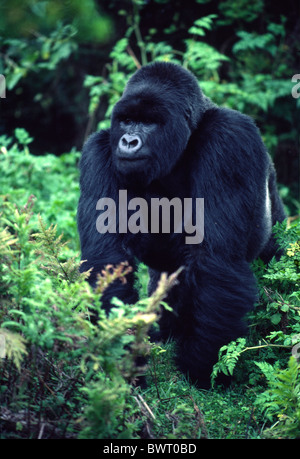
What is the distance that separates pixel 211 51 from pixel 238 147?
299cm

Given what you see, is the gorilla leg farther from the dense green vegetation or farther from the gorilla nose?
the gorilla nose

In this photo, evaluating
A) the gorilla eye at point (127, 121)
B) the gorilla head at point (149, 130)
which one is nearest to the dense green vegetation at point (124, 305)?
the gorilla head at point (149, 130)

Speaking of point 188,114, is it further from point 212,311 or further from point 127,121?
point 212,311

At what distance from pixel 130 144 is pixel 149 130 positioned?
0.51ft

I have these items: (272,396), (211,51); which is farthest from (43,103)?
(272,396)

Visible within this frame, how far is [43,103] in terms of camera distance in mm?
7594

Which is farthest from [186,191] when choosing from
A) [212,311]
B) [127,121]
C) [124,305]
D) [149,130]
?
[124,305]

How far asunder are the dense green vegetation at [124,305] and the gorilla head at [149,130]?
1.85 feet

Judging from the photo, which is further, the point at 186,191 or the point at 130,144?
the point at 186,191

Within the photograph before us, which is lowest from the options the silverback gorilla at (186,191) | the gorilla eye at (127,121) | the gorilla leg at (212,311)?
the gorilla leg at (212,311)

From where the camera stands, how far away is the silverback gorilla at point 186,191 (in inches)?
118

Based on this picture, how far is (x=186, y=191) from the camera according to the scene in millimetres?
3291

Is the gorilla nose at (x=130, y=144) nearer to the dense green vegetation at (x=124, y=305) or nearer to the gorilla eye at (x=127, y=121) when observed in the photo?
the gorilla eye at (x=127, y=121)
